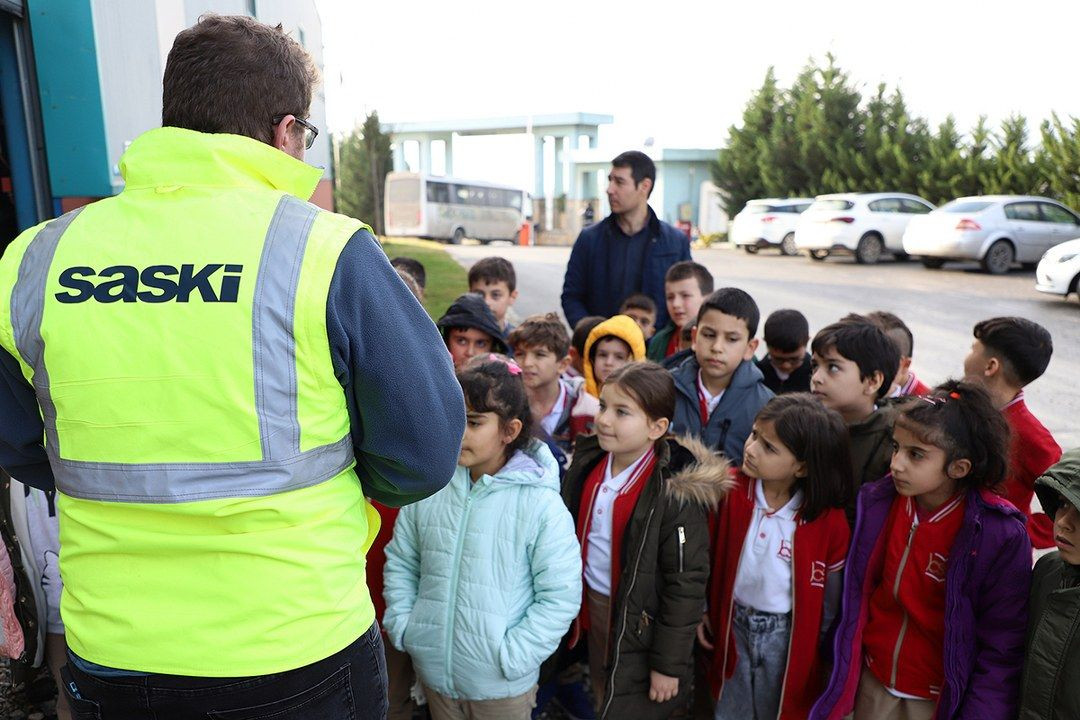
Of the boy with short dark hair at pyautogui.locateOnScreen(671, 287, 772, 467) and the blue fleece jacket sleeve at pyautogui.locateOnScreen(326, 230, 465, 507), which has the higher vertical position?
the blue fleece jacket sleeve at pyautogui.locateOnScreen(326, 230, 465, 507)

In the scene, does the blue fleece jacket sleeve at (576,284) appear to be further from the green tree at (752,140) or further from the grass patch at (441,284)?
the green tree at (752,140)

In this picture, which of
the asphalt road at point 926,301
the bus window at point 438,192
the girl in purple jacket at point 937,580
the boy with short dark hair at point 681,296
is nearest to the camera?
the girl in purple jacket at point 937,580

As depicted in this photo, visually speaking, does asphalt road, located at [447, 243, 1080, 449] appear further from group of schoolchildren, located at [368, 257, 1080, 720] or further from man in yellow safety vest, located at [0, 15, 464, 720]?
man in yellow safety vest, located at [0, 15, 464, 720]

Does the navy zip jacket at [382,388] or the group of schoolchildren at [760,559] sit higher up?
the navy zip jacket at [382,388]

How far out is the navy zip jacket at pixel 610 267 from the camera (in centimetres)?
459

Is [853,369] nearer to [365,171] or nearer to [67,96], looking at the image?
[67,96]

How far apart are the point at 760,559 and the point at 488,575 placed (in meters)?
0.94

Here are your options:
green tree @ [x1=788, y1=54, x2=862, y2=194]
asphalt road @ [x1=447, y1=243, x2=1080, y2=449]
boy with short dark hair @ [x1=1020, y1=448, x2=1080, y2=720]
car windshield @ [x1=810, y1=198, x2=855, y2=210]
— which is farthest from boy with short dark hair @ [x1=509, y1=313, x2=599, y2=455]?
green tree @ [x1=788, y1=54, x2=862, y2=194]

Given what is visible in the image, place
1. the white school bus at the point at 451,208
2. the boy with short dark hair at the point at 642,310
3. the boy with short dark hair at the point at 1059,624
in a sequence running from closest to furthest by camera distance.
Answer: the boy with short dark hair at the point at 1059,624
the boy with short dark hair at the point at 642,310
the white school bus at the point at 451,208

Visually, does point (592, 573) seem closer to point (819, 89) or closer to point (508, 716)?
point (508, 716)

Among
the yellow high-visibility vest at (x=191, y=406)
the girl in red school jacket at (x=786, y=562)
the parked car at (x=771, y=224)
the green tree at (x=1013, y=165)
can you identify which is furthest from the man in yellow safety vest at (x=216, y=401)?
the green tree at (x=1013, y=165)

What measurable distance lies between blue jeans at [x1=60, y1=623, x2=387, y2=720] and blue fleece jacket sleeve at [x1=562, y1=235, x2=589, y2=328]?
11.7 ft

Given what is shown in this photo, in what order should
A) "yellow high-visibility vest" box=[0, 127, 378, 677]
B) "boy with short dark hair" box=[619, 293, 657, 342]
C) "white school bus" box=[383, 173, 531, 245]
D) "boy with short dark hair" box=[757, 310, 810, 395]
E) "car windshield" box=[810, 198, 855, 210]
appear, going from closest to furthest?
"yellow high-visibility vest" box=[0, 127, 378, 677], "boy with short dark hair" box=[757, 310, 810, 395], "boy with short dark hair" box=[619, 293, 657, 342], "car windshield" box=[810, 198, 855, 210], "white school bus" box=[383, 173, 531, 245]

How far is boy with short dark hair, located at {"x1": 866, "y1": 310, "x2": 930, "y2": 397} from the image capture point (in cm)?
355
